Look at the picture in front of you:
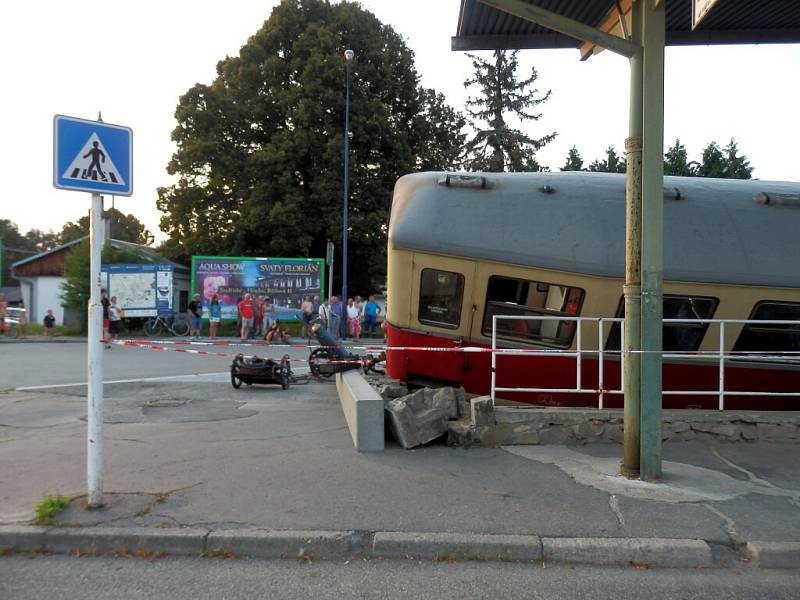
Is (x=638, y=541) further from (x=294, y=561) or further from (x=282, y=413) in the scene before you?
(x=282, y=413)

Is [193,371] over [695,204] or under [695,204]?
under

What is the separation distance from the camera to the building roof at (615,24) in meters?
7.62

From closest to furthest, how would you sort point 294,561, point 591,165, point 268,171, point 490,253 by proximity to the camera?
point 294,561, point 490,253, point 268,171, point 591,165

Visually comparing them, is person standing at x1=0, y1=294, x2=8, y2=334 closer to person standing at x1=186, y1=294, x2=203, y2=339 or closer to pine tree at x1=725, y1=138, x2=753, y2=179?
person standing at x1=186, y1=294, x2=203, y2=339

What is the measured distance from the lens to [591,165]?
37781mm

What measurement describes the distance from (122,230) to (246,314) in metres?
66.1

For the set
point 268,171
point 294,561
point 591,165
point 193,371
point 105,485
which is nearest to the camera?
point 294,561

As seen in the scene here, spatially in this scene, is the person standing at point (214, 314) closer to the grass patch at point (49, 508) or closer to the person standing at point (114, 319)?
the person standing at point (114, 319)

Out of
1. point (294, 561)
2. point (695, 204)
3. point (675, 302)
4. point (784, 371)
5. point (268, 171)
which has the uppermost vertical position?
point (268, 171)

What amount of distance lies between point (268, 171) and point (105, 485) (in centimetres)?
2684

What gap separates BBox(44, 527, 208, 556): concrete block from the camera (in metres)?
4.40

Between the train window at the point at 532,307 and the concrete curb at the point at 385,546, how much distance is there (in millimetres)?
3963

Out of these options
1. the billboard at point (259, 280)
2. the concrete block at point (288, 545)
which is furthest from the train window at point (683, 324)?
the billboard at point (259, 280)

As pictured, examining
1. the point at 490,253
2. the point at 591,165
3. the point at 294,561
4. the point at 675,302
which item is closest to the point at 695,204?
the point at 675,302
